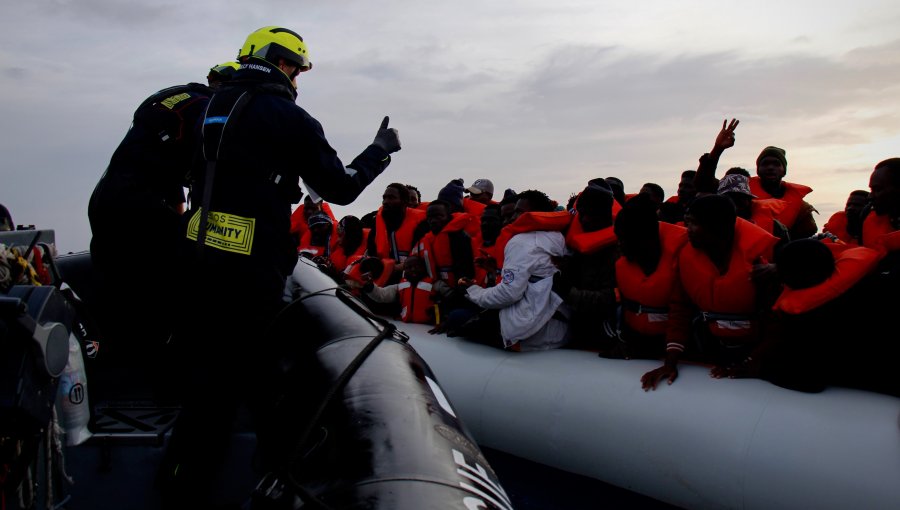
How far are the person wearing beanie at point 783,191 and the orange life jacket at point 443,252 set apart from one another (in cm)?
219

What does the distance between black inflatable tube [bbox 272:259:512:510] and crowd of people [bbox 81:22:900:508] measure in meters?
0.24

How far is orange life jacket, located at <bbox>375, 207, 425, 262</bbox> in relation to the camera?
6.50 metres

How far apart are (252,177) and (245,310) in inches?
19.6

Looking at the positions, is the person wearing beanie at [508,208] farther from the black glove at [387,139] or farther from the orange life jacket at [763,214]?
the black glove at [387,139]

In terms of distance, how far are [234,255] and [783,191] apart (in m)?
4.08

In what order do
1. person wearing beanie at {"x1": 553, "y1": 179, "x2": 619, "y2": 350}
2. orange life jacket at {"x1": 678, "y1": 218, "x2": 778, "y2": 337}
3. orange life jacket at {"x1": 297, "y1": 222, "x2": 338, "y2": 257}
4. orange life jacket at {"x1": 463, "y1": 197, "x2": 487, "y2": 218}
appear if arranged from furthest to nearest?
orange life jacket at {"x1": 297, "y1": 222, "x2": 338, "y2": 257} < orange life jacket at {"x1": 463, "y1": 197, "x2": 487, "y2": 218} < person wearing beanie at {"x1": 553, "y1": 179, "x2": 619, "y2": 350} < orange life jacket at {"x1": 678, "y1": 218, "x2": 778, "y2": 337}

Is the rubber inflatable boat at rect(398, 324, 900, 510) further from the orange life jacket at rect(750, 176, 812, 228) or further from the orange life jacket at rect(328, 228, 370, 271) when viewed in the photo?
the orange life jacket at rect(328, 228, 370, 271)

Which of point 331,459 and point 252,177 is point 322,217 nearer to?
point 252,177

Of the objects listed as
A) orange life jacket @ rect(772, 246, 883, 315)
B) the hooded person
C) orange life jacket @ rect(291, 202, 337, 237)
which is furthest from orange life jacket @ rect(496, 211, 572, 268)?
orange life jacket @ rect(291, 202, 337, 237)

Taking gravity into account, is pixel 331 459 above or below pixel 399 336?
below

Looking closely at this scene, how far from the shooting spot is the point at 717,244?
3572mm

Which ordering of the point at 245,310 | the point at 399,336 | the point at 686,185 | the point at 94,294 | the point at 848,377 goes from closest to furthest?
the point at 245,310
the point at 399,336
the point at 848,377
the point at 94,294
the point at 686,185

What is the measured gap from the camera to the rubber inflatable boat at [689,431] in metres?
2.82

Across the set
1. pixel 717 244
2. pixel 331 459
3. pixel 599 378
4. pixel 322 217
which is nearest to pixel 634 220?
pixel 717 244
